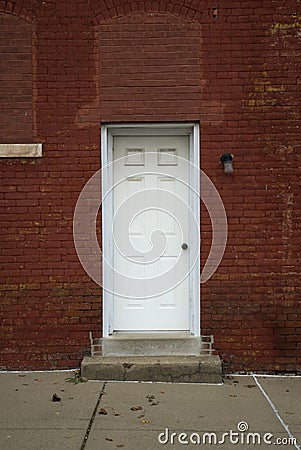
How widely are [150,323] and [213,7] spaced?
11.2 feet

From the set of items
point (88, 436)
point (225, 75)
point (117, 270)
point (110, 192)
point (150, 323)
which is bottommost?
point (88, 436)

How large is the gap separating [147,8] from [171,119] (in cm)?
118

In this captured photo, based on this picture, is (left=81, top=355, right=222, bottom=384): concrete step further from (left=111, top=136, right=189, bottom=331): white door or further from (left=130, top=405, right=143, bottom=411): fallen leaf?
(left=130, top=405, right=143, bottom=411): fallen leaf

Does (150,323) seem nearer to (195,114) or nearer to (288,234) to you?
(288,234)

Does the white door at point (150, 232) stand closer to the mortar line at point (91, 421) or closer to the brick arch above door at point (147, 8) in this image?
the mortar line at point (91, 421)

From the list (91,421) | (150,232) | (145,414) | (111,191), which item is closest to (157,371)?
(145,414)

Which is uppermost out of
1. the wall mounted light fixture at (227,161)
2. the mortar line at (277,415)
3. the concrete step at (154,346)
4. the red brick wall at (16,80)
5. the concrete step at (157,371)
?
the red brick wall at (16,80)

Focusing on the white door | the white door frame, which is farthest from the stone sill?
the white door

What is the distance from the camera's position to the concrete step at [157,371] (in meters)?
6.18

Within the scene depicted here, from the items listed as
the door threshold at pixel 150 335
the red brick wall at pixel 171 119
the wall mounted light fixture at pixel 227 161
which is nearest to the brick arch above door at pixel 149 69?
the red brick wall at pixel 171 119

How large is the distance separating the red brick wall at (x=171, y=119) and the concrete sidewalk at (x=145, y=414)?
1.84 ft

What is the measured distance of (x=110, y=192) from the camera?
6.66 metres

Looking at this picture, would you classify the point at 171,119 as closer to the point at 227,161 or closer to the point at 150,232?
the point at 227,161

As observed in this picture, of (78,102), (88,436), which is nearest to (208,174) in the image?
(78,102)
